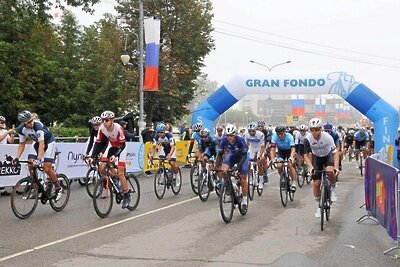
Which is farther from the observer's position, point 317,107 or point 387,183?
point 317,107

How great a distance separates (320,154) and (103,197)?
4.14 metres

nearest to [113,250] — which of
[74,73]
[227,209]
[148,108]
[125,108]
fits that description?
[227,209]

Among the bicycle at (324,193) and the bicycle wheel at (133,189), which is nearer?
the bicycle at (324,193)

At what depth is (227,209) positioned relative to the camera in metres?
9.91

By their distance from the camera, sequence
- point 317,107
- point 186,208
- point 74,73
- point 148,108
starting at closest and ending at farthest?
point 186,208, point 148,108, point 74,73, point 317,107

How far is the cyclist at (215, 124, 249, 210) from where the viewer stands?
33.8 feet

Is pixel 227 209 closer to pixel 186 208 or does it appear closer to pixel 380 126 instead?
pixel 186 208

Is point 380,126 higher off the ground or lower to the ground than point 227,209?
higher

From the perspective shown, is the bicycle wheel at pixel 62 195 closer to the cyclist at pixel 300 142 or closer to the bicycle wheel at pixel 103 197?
the bicycle wheel at pixel 103 197

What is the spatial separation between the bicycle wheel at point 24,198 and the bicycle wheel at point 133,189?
6.03 feet

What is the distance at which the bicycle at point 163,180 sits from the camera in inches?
531

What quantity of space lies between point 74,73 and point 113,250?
139ft

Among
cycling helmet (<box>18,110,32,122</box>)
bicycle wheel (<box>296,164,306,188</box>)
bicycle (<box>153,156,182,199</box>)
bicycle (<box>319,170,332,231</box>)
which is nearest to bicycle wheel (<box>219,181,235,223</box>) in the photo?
bicycle (<box>319,170,332,231</box>)

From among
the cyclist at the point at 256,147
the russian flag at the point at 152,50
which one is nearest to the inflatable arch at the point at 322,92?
the russian flag at the point at 152,50
